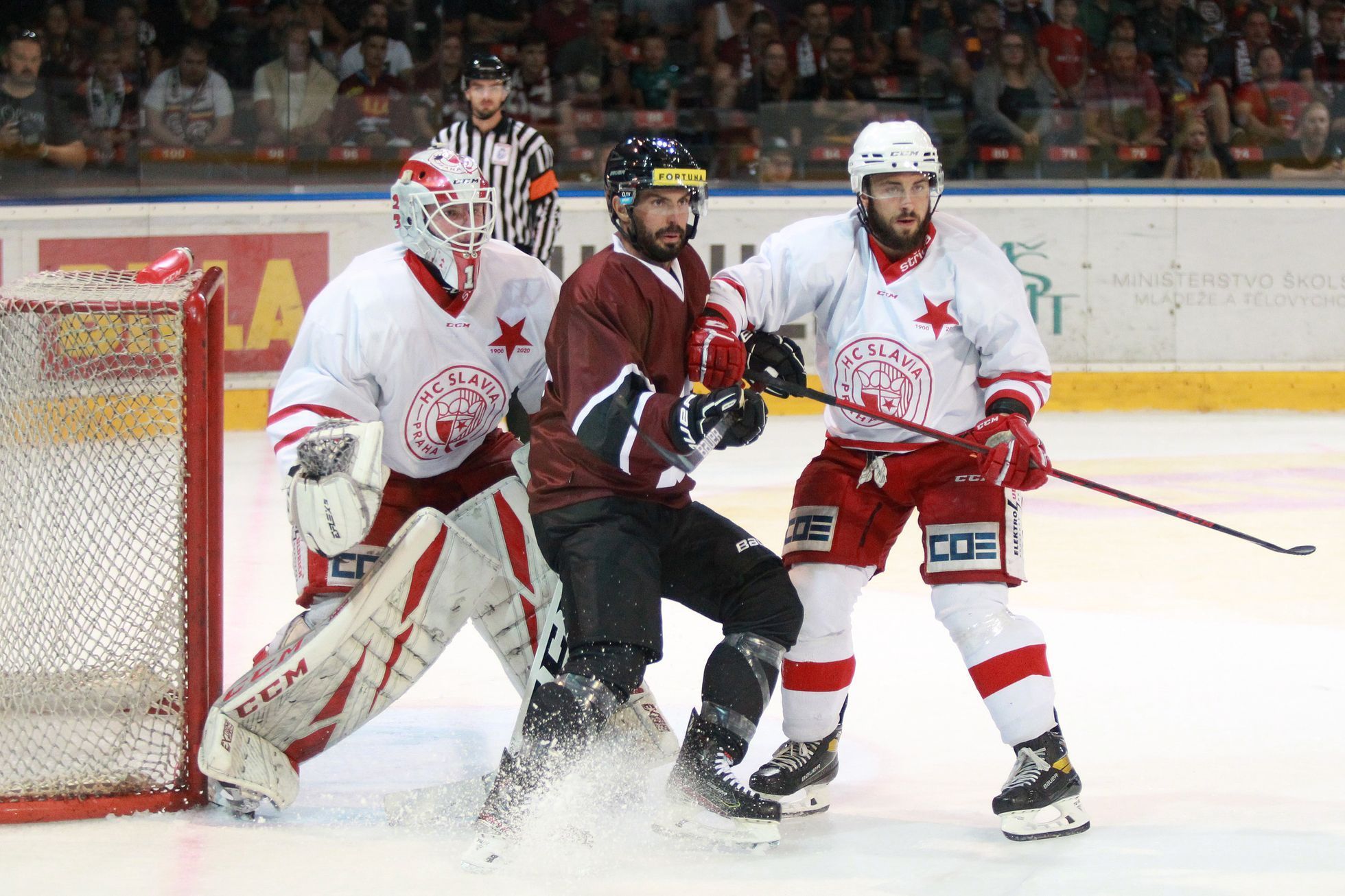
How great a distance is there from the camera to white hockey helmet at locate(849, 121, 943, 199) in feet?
8.86

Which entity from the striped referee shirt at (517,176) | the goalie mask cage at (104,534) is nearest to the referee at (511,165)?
the striped referee shirt at (517,176)

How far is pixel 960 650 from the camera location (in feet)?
8.77

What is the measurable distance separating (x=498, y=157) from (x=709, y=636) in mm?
2267

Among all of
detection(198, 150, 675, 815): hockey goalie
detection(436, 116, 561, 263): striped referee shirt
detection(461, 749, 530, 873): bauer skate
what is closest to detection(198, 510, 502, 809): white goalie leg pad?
detection(198, 150, 675, 815): hockey goalie

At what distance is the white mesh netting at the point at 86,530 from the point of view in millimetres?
2645

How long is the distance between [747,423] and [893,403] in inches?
17.0

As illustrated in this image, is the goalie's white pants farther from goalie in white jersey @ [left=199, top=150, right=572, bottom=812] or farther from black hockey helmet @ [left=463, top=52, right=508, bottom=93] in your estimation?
black hockey helmet @ [left=463, top=52, right=508, bottom=93]

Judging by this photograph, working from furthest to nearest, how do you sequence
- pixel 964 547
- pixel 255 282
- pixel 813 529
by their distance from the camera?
pixel 255 282
pixel 813 529
pixel 964 547

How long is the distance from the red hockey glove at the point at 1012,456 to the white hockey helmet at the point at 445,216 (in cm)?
91

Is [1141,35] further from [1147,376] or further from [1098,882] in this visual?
[1098,882]

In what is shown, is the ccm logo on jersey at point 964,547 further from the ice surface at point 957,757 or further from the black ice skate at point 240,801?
the black ice skate at point 240,801

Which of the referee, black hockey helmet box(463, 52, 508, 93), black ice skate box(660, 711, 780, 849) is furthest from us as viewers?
the referee

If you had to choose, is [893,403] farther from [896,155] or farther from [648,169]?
[648,169]

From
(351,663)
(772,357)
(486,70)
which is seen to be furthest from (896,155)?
(486,70)
